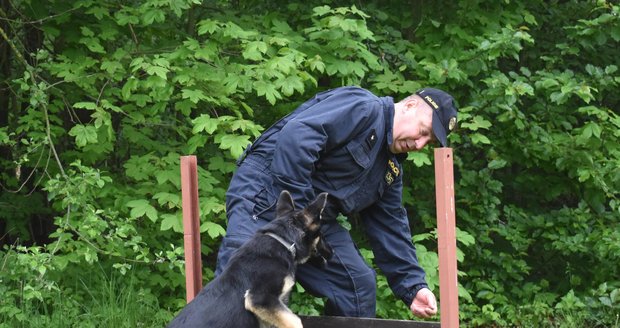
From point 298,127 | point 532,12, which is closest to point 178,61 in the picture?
point 298,127

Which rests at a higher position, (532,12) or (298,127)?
(298,127)

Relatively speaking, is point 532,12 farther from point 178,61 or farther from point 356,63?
point 178,61

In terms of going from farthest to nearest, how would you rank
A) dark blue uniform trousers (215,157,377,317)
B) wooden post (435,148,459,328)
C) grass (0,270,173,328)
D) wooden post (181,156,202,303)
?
grass (0,270,173,328) → wooden post (181,156,202,303) → dark blue uniform trousers (215,157,377,317) → wooden post (435,148,459,328)

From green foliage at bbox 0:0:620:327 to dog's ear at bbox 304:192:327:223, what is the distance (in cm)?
191

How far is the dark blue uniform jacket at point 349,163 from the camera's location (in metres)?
3.76

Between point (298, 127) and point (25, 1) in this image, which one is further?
point (25, 1)

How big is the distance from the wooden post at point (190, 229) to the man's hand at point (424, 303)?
3.66ft

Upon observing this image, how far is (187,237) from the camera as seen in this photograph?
424cm

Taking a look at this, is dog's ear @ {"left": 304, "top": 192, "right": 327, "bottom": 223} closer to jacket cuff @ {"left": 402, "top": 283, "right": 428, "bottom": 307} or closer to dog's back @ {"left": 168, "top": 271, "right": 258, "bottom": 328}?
dog's back @ {"left": 168, "top": 271, "right": 258, "bottom": 328}

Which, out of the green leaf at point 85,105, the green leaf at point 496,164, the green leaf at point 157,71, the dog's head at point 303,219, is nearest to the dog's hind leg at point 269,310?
the dog's head at point 303,219

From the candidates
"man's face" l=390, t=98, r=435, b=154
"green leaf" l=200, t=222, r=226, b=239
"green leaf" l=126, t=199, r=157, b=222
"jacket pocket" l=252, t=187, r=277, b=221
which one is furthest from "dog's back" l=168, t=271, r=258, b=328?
"green leaf" l=126, t=199, r=157, b=222

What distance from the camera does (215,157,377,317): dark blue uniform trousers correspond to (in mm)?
3900

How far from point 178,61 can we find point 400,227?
2.46m

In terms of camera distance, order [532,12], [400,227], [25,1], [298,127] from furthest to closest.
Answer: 1. [532,12]
2. [25,1]
3. [400,227]
4. [298,127]
